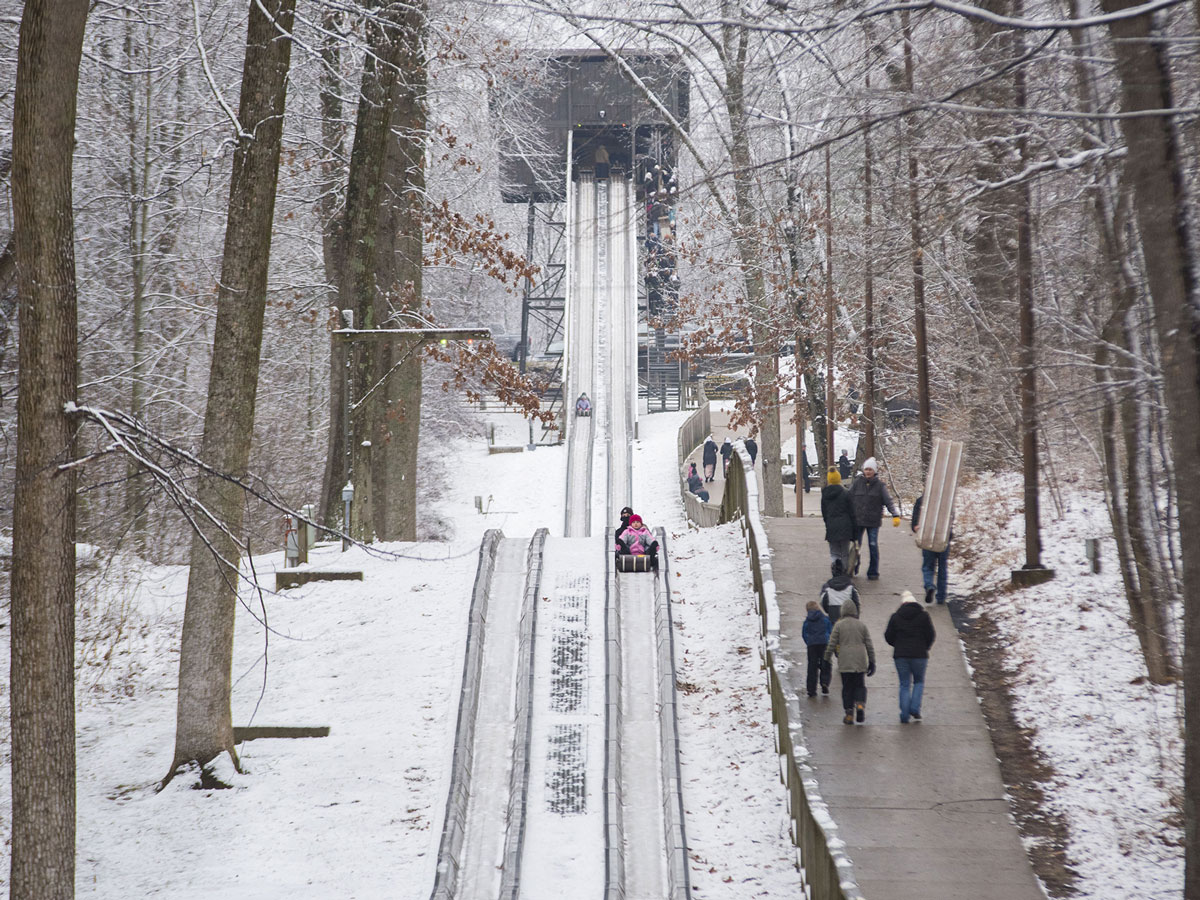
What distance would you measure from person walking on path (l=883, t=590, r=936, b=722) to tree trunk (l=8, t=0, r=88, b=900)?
23.0 ft

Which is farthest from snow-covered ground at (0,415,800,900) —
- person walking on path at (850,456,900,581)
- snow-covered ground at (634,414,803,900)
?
person walking on path at (850,456,900,581)

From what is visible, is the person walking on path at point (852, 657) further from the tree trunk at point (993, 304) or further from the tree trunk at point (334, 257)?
the tree trunk at point (334, 257)

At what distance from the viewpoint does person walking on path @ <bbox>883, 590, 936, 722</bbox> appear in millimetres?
10250

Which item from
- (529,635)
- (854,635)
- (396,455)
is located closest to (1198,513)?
(854,635)

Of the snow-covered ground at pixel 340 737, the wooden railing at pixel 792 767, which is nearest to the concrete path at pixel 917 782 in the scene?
the wooden railing at pixel 792 767

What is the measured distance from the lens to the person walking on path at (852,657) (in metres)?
10.4

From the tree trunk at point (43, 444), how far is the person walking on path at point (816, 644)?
683 cm

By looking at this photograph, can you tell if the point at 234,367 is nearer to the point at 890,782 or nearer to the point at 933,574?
the point at 890,782

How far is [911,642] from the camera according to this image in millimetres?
10258

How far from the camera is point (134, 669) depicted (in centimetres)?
1373

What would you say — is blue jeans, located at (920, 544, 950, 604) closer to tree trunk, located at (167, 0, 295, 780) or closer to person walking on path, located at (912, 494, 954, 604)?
person walking on path, located at (912, 494, 954, 604)

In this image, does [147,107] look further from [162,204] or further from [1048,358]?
[1048,358]

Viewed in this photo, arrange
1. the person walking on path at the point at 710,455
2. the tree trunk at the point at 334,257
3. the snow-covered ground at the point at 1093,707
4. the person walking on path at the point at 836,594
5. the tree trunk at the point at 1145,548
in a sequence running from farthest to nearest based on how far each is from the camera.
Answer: the person walking on path at the point at 710,455, the tree trunk at the point at 334,257, the person walking on path at the point at 836,594, the tree trunk at the point at 1145,548, the snow-covered ground at the point at 1093,707

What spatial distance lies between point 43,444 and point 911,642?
7484 mm
